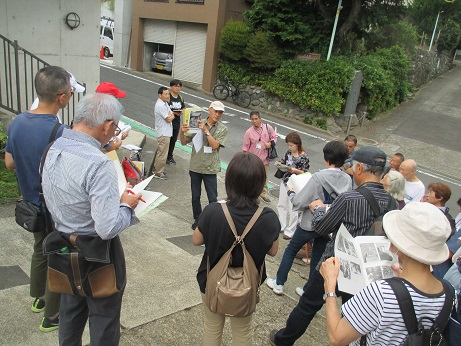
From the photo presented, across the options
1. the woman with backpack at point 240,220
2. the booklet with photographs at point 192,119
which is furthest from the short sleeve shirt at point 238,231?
the booklet with photographs at point 192,119

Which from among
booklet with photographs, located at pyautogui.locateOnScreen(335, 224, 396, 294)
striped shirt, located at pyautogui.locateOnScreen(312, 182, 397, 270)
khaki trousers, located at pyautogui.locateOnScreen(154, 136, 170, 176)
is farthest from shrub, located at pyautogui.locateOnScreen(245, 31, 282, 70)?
booklet with photographs, located at pyautogui.locateOnScreen(335, 224, 396, 294)

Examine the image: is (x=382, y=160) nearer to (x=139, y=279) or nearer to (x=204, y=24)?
(x=139, y=279)

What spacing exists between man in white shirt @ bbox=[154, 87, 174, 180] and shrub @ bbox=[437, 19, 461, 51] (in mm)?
28463

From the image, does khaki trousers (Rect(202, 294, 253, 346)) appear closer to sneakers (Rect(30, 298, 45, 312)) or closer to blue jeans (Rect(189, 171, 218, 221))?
sneakers (Rect(30, 298, 45, 312))

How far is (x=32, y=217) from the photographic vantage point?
2607mm

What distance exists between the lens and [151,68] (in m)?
22.3

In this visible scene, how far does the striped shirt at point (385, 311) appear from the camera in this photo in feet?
5.28

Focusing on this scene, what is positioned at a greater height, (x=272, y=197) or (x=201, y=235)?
(x=201, y=235)

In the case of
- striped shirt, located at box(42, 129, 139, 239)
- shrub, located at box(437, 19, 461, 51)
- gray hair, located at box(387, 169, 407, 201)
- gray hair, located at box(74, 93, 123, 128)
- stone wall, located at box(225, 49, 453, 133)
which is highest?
shrub, located at box(437, 19, 461, 51)

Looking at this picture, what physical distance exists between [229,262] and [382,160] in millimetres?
1351

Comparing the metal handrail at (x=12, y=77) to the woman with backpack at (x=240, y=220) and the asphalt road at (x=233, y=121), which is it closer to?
the asphalt road at (x=233, y=121)

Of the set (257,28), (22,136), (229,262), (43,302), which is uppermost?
(257,28)

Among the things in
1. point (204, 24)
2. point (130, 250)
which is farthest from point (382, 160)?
point (204, 24)

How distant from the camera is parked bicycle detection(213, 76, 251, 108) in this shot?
16.3m
